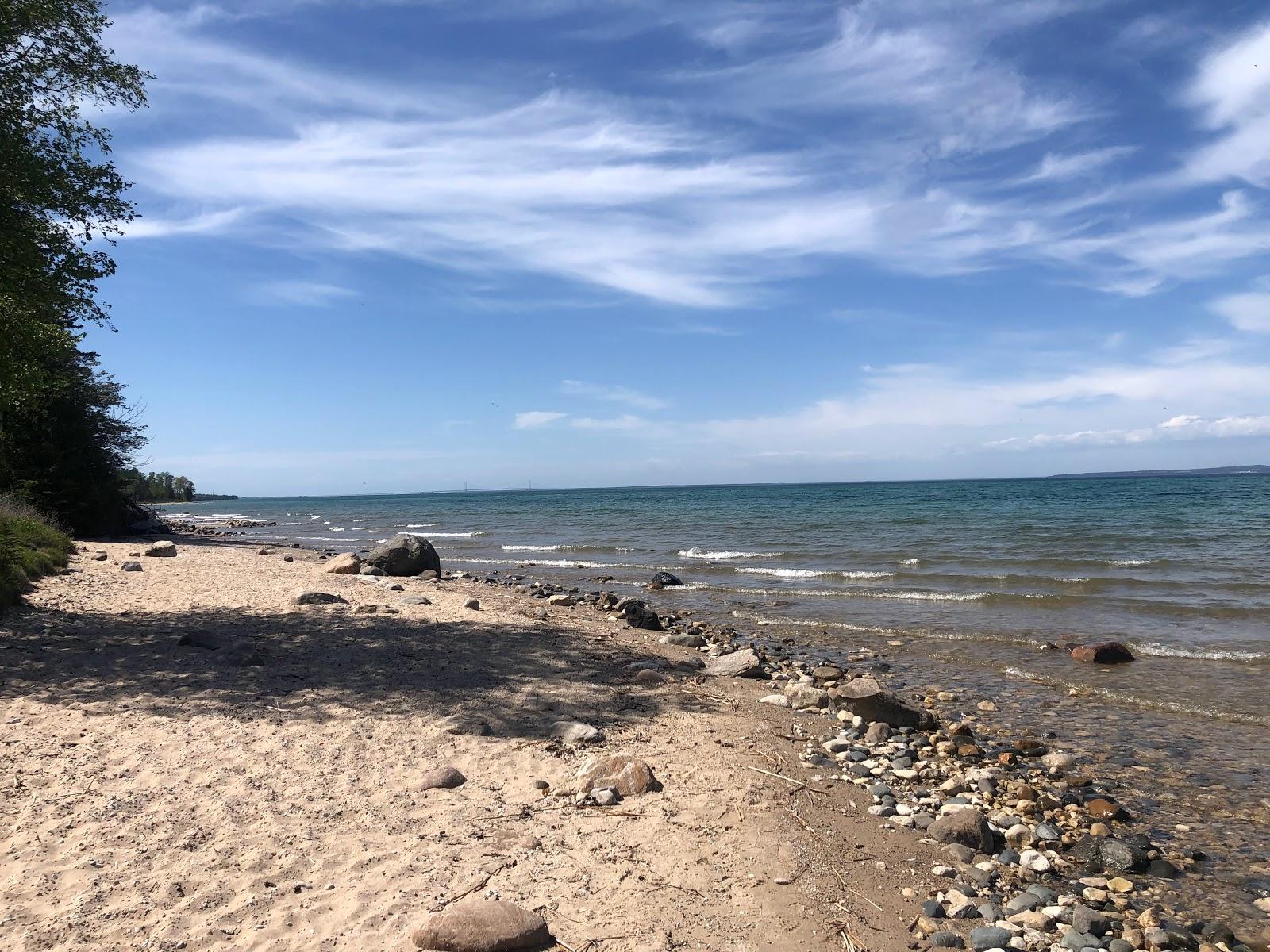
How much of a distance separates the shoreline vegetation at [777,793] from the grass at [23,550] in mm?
503

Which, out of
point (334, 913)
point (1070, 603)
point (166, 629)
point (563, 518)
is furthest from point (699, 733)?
point (563, 518)

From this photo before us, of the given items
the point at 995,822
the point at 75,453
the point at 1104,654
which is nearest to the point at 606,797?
the point at 995,822

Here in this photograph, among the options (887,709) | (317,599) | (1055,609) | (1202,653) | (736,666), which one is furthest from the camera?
(1055,609)

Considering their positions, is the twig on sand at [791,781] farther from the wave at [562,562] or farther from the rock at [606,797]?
the wave at [562,562]

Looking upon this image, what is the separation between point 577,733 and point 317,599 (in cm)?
745

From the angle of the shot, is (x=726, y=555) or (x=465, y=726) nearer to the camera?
(x=465, y=726)

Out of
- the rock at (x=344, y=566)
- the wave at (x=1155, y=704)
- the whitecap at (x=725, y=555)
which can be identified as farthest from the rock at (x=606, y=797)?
the whitecap at (x=725, y=555)

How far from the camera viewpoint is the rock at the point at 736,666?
391 inches

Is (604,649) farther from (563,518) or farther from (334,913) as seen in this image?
(563,518)

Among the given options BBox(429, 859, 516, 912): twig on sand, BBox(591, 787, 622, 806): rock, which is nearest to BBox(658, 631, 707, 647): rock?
BBox(591, 787, 622, 806): rock

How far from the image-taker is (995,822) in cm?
560

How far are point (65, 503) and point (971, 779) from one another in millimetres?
27530

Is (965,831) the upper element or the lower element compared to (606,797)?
lower

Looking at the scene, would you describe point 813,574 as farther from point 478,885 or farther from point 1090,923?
point 478,885
